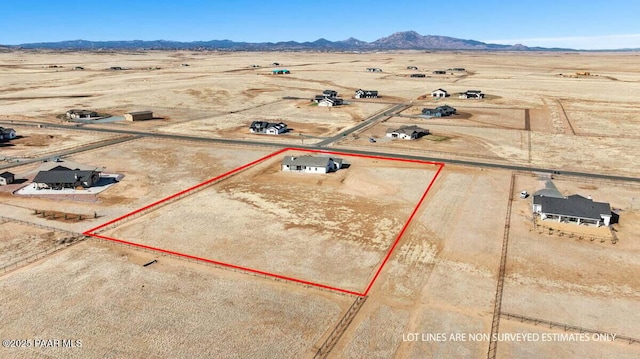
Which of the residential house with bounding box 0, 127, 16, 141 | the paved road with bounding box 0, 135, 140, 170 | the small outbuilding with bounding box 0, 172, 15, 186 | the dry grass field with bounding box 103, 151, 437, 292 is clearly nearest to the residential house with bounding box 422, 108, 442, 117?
the dry grass field with bounding box 103, 151, 437, 292

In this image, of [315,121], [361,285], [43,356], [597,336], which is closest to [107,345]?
[43,356]

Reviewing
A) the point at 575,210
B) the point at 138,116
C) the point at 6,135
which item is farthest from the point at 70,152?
the point at 575,210

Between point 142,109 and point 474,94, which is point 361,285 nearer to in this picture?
point 142,109

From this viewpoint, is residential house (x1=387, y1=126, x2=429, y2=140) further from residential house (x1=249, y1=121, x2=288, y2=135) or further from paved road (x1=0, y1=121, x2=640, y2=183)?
residential house (x1=249, y1=121, x2=288, y2=135)

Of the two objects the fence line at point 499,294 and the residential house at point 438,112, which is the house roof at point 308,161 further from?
the residential house at point 438,112

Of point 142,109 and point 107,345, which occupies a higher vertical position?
point 142,109

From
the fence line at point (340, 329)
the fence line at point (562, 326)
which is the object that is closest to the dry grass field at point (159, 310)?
the fence line at point (340, 329)
